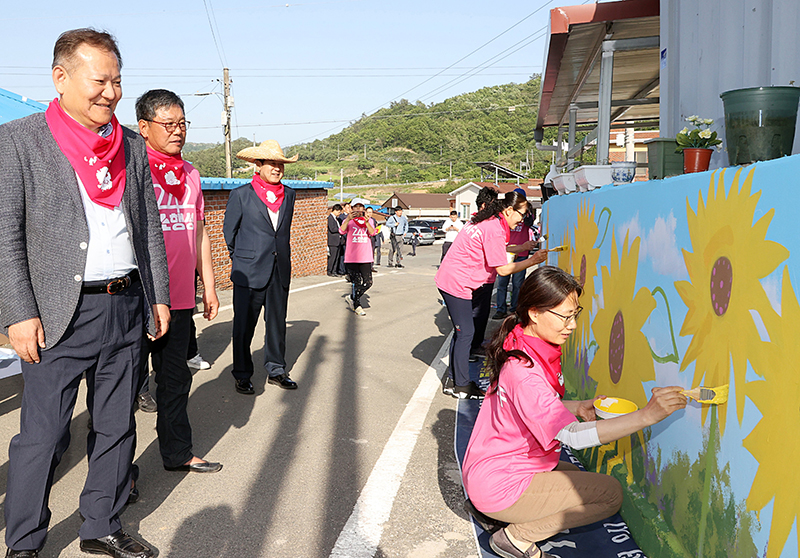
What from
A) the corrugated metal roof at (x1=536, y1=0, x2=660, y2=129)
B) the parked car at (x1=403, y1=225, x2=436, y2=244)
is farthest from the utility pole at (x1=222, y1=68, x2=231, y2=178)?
the corrugated metal roof at (x1=536, y1=0, x2=660, y2=129)

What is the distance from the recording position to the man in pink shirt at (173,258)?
363cm

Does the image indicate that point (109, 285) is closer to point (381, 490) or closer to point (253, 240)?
point (381, 490)

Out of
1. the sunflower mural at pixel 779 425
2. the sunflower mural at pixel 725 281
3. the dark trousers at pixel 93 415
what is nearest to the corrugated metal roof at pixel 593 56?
the sunflower mural at pixel 725 281

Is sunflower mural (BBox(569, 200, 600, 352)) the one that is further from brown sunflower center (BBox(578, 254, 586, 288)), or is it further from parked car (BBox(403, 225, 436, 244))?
parked car (BBox(403, 225, 436, 244))

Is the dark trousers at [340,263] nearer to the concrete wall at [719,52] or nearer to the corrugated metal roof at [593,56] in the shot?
the corrugated metal roof at [593,56]

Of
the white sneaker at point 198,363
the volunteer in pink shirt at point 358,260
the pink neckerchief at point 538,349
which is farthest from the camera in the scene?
the volunteer in pink shirt at point 358,260

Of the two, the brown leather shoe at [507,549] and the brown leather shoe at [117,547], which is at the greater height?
the brown leather shoe at [117,547]

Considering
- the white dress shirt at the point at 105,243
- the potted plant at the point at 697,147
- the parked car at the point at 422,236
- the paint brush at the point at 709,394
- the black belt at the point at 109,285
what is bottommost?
the parked car at the point at 422,236

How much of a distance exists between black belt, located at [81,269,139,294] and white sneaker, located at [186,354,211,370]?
11.5 feet

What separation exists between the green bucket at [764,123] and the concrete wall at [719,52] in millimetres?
649

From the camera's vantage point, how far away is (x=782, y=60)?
3678mm

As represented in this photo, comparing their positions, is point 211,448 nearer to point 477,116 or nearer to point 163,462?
point 163,462

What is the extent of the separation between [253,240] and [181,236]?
1508 mm

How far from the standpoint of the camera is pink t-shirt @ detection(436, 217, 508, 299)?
540cm
